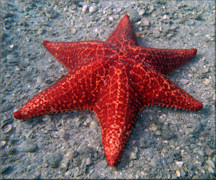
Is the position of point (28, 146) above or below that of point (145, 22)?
below

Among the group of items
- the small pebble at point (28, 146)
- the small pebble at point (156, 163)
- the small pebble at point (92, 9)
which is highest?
the small pebble at point (92, 9)

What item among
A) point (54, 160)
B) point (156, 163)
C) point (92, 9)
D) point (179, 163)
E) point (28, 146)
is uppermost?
point (92, 9)

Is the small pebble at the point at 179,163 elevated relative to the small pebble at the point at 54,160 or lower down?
lower down

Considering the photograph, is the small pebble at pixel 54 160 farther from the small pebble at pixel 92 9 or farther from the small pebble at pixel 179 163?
the small pebble at pixel 92 9

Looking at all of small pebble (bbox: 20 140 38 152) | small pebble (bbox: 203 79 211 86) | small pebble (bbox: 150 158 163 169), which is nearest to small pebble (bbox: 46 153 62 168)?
small pebble (bbox: 20 140 38 152)

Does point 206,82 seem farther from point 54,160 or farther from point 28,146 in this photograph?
point 28,146

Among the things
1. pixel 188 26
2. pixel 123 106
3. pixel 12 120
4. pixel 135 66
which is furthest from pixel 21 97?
pixel 188 26

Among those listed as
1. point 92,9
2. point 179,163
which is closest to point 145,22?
point 92,9

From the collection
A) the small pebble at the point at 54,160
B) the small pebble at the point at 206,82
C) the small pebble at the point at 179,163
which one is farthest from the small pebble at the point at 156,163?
the small pebble at the point at 206,82

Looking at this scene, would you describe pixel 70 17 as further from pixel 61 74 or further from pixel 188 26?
pixel 188 26
